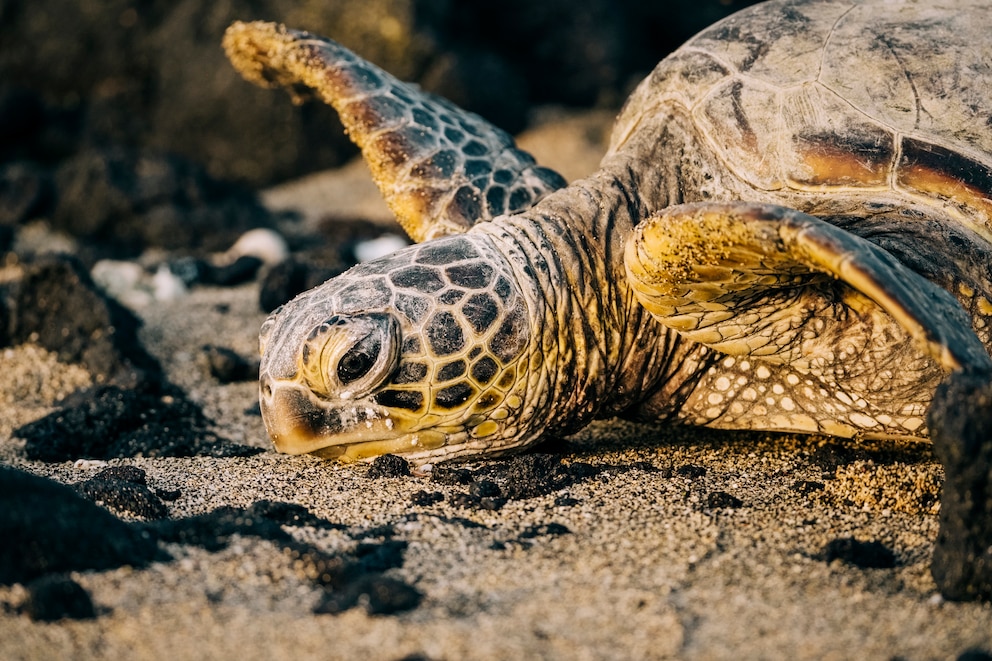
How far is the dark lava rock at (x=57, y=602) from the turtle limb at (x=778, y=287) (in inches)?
53.7

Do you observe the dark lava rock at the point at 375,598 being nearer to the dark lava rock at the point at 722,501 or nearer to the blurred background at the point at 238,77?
the dark lava rock at the point at 722,501

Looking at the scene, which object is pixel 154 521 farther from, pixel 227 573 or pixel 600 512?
pixel 600 512

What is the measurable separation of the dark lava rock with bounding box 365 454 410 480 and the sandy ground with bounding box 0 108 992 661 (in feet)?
0.08

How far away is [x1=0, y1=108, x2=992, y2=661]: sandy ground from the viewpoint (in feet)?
5.44

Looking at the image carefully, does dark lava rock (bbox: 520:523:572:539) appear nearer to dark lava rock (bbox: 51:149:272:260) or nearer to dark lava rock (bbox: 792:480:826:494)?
dark lava rock (bbox: 792:480:826:494)

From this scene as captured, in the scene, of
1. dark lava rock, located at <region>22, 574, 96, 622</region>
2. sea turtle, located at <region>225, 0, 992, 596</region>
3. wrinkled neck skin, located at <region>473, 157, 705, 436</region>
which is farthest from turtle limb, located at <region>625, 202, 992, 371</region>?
dark lava rock, located at <region>22, 574, 96, 622</region>

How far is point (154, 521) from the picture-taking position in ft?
6.91

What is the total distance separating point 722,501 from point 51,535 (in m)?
1.40

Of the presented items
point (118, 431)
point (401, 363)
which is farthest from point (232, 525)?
point (118, 431)

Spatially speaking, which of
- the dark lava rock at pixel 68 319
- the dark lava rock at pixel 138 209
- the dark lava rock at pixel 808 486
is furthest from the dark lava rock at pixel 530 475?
the dark lava rock at pixel 138 209

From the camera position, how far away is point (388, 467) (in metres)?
2.40

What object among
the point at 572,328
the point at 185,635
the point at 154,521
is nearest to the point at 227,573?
the point at 185,635

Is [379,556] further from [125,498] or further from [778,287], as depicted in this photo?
[778,287]

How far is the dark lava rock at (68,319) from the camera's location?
3.38 meters
